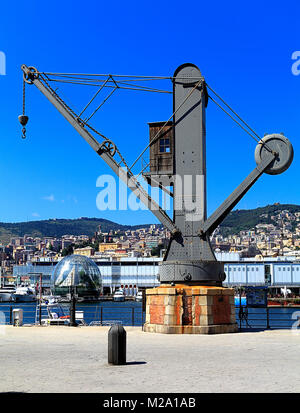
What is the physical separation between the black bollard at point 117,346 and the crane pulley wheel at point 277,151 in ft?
32.8

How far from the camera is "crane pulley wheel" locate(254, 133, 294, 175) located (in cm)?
1844

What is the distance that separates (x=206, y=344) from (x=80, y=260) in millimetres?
94568

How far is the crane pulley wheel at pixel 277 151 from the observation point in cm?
1844

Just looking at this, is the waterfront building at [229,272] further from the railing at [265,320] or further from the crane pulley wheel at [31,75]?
the crane pulley wheel at [31,75]

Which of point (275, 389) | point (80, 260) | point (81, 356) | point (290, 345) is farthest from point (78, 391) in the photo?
point (80, 260)

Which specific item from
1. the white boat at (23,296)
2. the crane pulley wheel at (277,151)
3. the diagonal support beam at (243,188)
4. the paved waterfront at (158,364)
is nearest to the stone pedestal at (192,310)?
the paved waterfront at (158,364)

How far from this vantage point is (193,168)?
59.2 ft

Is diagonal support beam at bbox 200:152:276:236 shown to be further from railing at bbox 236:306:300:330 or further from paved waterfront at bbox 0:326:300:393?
railing at bbox 236:306:300:330

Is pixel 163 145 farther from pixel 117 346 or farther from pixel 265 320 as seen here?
pixel 265 320

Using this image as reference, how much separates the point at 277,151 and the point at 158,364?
10.6 metres

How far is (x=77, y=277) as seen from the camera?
10525 cm

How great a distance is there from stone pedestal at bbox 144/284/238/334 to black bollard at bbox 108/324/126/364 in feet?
20.7

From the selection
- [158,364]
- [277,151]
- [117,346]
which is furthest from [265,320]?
[117,346]

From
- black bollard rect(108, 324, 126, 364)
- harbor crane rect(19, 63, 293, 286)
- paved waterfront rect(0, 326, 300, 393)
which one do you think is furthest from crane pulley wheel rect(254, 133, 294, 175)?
black bollard rect(108, 324, 126, 364)
